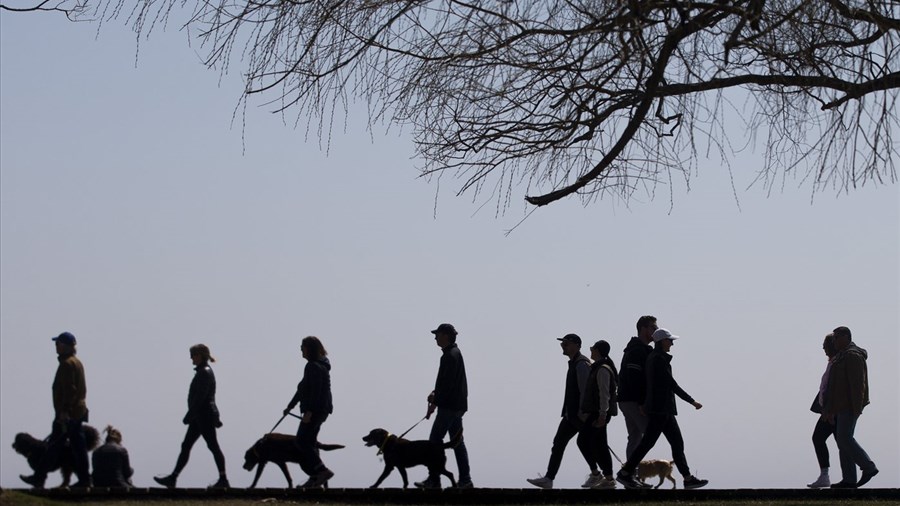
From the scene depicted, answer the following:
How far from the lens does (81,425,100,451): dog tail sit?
1406cm

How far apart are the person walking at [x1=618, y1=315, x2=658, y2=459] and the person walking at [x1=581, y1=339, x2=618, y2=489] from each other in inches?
5.7

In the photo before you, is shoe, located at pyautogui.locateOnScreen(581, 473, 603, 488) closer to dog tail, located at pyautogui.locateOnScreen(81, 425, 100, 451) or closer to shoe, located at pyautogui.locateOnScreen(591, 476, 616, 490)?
shoe, located at pyautogui.locateOnScreen(591, 476, 616, 490)

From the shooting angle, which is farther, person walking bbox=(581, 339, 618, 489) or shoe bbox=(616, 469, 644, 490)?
shoe bbox=(616, 469, 644, 490)

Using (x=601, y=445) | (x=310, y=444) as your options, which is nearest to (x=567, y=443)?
(x=601, y=445)

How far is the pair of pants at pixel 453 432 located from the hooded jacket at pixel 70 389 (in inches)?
146

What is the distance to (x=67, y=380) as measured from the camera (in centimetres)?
1377

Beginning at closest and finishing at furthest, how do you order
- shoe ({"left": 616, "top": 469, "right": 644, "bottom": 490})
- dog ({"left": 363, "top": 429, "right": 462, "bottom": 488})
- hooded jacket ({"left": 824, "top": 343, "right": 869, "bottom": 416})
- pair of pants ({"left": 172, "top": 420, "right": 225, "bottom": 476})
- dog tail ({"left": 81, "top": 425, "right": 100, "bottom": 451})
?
dog tail ({"left": 81, "top": 425, "right": 100, "bottom": 451}) < pair of pants ({"left": 172, "top": 420, "right": 225, "bottom": 476}) < dog ({"left": 363, "top": 429, "right": 462, "bottom": 488}) < hooded jacket ({"left": 824, "top": 343, "right": 869, "bottom": 416}) < shoe ({"left": 616, "top": 469, "right": 644, "bottom": 490})

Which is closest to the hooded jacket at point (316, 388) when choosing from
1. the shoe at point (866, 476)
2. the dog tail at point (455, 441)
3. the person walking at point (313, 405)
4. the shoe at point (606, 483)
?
the person walking at point (313, 405)

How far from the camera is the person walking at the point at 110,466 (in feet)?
45.4

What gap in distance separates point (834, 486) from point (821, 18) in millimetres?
6703

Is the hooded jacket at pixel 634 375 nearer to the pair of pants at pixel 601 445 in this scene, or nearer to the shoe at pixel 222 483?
the pair of pants at pixel 601 445

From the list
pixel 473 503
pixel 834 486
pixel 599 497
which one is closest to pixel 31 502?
pixel 473 503

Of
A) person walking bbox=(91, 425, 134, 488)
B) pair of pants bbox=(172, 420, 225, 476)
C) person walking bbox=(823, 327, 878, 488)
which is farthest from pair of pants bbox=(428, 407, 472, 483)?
person walking bbox=(823, 327, 878, 488)

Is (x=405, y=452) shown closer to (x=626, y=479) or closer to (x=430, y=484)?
(x=430, y=484)
